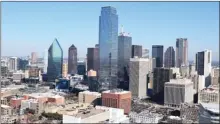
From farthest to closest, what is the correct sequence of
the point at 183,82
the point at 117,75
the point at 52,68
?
the point at 52,68, the point at 117,75, the point at 183,82

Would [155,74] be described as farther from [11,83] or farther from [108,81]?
[11,83]

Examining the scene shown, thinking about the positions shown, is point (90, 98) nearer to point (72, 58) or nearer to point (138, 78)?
point (138, 78)

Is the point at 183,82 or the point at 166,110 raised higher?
the point at 183,82

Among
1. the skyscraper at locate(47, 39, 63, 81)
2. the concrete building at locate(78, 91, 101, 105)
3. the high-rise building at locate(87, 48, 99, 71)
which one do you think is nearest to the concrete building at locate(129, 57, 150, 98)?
the concrete building at locate(78, 91, 101, 105)

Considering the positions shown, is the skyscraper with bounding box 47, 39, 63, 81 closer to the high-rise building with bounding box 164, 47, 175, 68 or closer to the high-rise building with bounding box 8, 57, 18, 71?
the high-rise building with bounding box 8, 57, 18, 71

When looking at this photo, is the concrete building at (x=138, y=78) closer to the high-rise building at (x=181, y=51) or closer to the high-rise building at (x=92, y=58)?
the high-rise building at (x=92, y=58)

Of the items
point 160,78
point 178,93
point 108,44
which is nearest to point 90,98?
point 178,93

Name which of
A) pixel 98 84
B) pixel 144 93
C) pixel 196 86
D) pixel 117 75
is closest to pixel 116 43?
pixel 117 75
